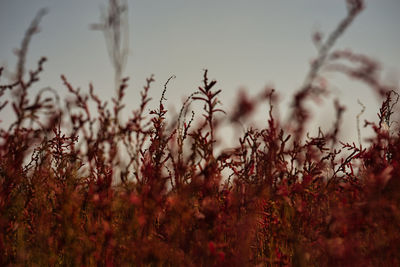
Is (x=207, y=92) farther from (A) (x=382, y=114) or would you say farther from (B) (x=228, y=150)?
(A) (x=382, y=114)

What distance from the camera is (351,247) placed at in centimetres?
185

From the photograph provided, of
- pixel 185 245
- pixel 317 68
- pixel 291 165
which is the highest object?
pixel 317 68

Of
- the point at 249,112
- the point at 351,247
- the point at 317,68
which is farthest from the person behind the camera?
the point at 249,112

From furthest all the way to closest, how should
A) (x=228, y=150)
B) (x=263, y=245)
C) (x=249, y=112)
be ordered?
(x=263, y=245) → (x=249, y=112) → (x=228, y=150)

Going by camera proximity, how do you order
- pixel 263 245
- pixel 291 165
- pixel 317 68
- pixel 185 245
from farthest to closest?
1. pixel 263 245
2. pixel 291 165
3. pixel 185 245
4. pixel 317 68

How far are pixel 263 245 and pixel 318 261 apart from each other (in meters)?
0.58

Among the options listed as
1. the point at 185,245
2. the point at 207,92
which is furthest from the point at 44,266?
the point at 207,92

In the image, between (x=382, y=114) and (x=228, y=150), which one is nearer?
(x=228, y=150)

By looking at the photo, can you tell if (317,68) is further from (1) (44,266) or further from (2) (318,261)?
(1) (44,266)

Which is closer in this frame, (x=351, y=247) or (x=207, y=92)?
(x=351, y=247)

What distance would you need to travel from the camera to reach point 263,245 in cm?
297

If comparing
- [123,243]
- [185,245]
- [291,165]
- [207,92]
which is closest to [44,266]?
[123,243]

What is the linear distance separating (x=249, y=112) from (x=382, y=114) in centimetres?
170

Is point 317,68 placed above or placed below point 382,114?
below
